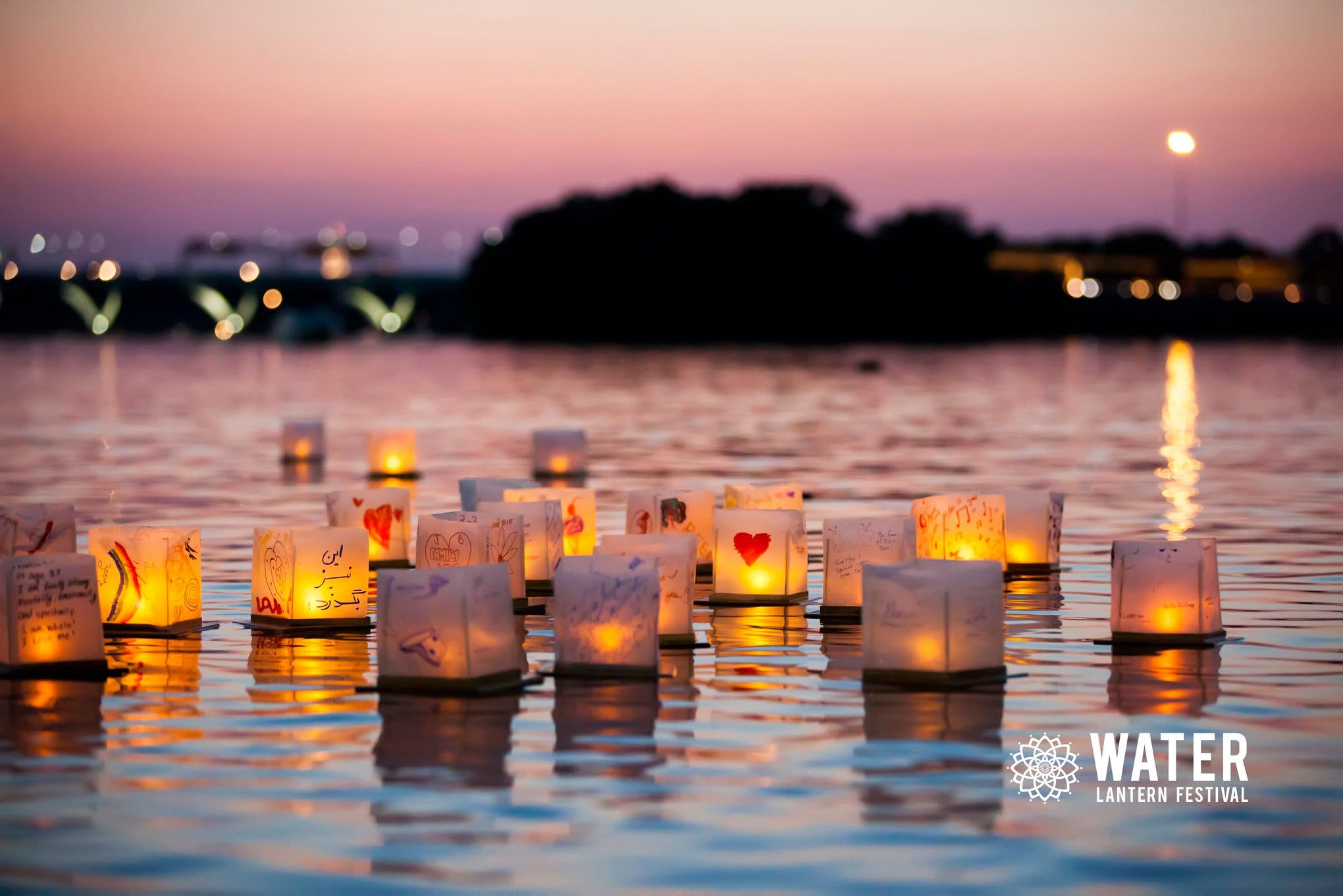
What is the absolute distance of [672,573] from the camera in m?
14.8

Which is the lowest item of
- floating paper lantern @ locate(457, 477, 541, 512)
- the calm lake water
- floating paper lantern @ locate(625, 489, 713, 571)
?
the calm lake water

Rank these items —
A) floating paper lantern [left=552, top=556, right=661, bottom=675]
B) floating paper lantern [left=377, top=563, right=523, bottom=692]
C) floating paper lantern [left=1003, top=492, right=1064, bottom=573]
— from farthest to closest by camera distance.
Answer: floating paper lantern [left=1003, top=492, right=1064, bottom=573]
floating paper lantern [left=552, top=556, right=661, bottom=675]
floating paper lantern [left=377, top=563, right=523, bottom=692]

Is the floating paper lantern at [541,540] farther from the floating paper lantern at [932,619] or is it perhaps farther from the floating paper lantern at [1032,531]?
the floating paper lantern at [932,619]

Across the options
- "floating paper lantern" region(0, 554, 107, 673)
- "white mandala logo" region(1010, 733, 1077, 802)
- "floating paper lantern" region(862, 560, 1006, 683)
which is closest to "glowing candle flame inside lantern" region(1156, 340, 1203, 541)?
"floating paper lantern" region(862, 560, 1006, 683)

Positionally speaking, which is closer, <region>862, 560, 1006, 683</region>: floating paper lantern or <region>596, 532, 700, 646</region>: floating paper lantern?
<region>862, 560, 1006, 683</region>: floating paper lantern

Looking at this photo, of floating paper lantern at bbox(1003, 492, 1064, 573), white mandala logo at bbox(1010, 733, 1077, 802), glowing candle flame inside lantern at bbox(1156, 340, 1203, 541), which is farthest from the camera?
glowing candle flame inside lantern at bbox(1156, 340, 1203, 541)

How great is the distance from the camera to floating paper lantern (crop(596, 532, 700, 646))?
14.8 metres

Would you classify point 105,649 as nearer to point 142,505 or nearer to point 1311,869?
point 1311,869

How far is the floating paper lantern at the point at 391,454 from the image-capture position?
3359cm

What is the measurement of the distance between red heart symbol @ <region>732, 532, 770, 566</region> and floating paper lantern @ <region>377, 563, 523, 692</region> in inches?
179

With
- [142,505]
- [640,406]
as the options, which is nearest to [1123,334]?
[640,406]

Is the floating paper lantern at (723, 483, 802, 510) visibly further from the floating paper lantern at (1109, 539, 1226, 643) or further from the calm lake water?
the floating paper lantern at (1109, 539, 1226, 643)

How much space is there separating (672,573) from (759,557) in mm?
2539

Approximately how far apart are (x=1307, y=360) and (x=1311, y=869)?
95596mm
